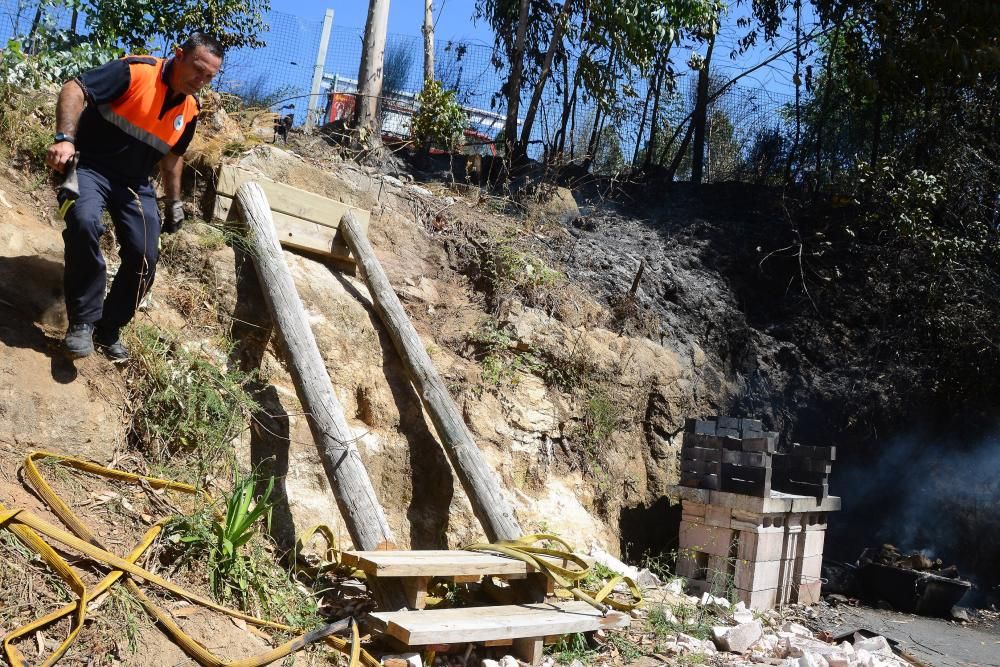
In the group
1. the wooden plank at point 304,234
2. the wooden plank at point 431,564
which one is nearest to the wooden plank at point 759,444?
the wooden plank at point 431,564

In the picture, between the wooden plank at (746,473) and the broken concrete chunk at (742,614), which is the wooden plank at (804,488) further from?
the broken concrete chunk at (742,614)

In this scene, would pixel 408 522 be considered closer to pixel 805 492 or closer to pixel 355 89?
pixel 805 492

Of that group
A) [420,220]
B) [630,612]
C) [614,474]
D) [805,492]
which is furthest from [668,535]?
[420,220]

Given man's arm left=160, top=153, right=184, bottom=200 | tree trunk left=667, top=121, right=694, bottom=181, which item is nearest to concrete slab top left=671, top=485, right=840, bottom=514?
man's arm left=160, top=153, right=184, bottom=200

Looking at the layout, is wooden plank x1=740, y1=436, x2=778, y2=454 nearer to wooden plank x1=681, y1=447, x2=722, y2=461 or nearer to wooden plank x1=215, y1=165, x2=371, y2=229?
wooden plank x1=681, y1=447, x2=722, y2=461

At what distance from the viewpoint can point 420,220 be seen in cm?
679

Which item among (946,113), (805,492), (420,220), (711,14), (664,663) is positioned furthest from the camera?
(711,14)

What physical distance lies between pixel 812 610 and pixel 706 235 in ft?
14.2

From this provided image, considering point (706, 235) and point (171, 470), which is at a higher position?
point (706, 235)

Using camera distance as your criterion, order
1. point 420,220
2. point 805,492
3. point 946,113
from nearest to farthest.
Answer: point 805,492
point 420,220
point 946,113

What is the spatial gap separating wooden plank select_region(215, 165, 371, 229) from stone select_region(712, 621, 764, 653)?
11.2ft

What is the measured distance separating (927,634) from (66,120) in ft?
19.8

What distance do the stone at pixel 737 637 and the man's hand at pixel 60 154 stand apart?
4.06 meters

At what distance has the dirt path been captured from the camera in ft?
17.1
